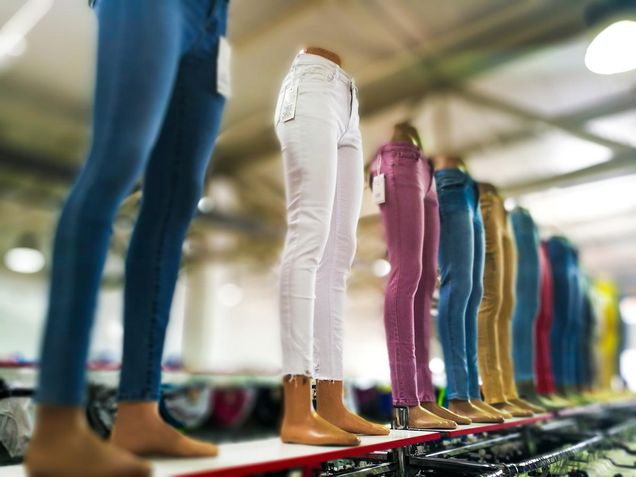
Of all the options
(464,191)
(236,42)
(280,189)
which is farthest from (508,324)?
(280,189)

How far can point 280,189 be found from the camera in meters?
10.1

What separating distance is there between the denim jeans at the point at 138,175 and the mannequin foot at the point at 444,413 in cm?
136

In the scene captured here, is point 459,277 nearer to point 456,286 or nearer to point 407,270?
point 456,286

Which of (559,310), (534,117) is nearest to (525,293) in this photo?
(559,310)

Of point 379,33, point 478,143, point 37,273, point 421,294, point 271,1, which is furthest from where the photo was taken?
point 37,273

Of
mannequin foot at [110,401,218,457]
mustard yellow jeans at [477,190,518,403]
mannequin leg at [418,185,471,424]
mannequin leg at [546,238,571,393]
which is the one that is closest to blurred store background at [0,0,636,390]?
mannequin leg at [418,185,471,424]

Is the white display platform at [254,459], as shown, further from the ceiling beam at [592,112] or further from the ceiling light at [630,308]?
the ceiling light at [630,308]

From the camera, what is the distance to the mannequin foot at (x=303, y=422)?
1513mm

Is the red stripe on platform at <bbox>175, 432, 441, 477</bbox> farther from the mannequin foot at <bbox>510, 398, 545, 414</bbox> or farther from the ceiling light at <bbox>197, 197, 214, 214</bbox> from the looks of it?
the ceiling light at <bbox>197, 197, 214, 214</bbox>

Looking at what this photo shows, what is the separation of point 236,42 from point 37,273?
429 inches

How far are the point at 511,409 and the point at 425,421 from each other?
3.05 feet

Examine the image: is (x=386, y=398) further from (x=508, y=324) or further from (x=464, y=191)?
(x=464, y=191)

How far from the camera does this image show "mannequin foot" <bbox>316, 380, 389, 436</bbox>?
1.78m

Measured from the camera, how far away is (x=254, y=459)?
124 centimetres
